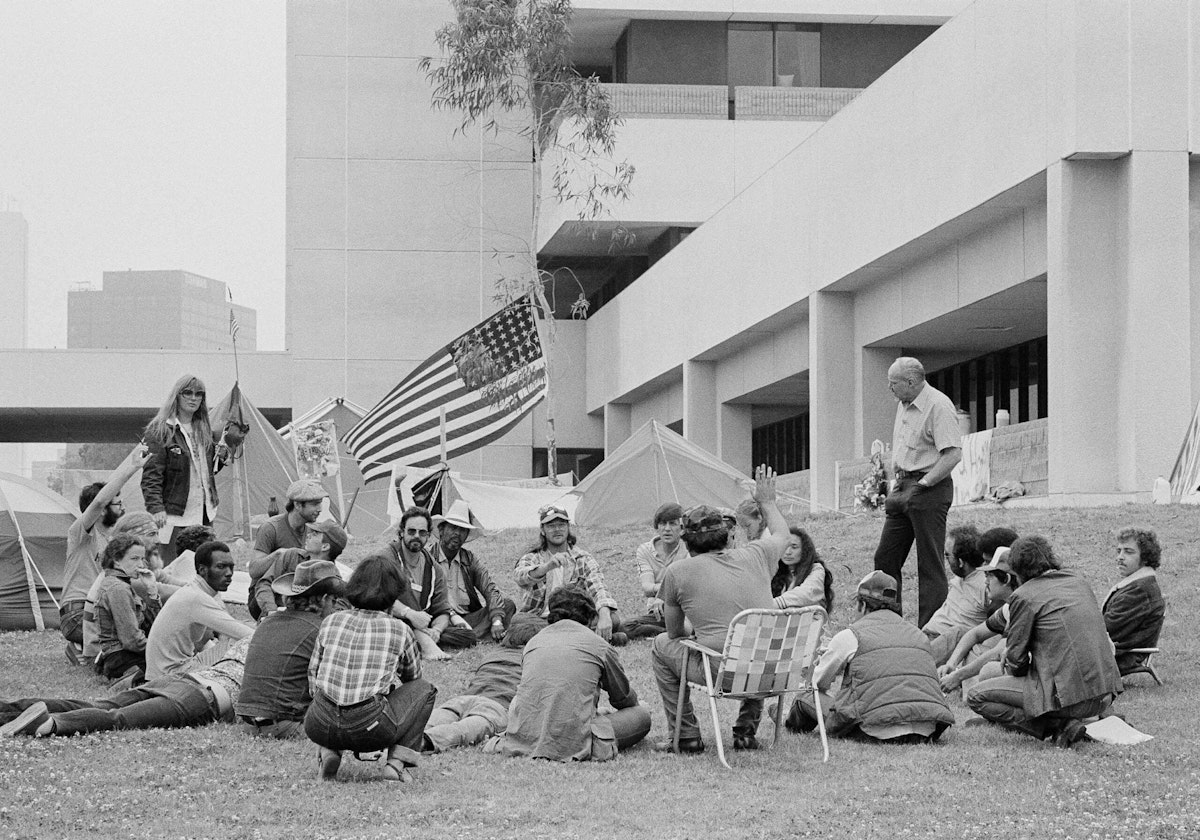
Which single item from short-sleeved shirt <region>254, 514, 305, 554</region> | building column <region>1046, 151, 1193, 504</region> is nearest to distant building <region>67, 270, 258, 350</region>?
building column <region>1046, 151, 1193, 504</region>

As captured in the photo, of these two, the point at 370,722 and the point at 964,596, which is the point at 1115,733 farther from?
the point at 370,722

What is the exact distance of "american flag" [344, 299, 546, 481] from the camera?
25391 millimetres

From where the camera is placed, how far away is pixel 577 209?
106 ft

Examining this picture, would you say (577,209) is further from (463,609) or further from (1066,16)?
(463,609)

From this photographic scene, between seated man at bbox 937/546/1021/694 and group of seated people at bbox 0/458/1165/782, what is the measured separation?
0.02m

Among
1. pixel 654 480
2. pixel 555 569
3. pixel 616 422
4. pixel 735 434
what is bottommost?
pixel 555 569

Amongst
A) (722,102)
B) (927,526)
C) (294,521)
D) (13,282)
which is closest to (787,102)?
(722,102)

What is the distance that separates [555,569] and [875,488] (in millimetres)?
9212

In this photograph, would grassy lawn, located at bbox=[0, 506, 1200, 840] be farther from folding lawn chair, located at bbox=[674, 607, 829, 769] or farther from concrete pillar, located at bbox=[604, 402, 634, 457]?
concrete pillar, located at bbox=[604, 402, 634, 457]

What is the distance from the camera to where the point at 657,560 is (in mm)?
12234

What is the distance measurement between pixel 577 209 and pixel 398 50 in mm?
6874

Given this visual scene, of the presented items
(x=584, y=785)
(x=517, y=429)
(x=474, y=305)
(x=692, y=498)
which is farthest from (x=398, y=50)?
(x=584, y=785)

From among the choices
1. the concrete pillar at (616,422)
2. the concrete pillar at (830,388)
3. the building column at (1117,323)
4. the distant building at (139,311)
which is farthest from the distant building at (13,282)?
the building column at (1117,323)

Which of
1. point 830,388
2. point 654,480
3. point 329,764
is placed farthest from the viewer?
point 830,388
